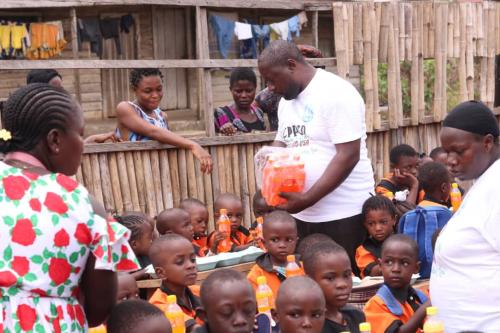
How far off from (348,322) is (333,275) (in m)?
0.31

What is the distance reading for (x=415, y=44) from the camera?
10125 millimetres

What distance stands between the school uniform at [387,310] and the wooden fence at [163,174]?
2.96 metres

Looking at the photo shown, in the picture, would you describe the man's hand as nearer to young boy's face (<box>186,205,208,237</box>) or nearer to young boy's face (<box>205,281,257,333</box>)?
young boy's face (<box>205,281,257,333</box>)

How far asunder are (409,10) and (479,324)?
258 inches

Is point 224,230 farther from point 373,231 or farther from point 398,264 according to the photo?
point 398,264

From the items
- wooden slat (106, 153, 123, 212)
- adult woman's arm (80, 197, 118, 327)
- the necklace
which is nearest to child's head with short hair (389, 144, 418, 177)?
wooden slat (106, 153, 123, 212)

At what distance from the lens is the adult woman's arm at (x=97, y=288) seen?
3050mm

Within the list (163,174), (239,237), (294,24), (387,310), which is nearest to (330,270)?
(387,310)

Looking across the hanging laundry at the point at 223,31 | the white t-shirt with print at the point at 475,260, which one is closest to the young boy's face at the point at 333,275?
the white t-shirt with print at the point at 475,260

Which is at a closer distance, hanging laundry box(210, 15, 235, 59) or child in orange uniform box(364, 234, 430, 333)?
child in orange uniform box(364, 234, 430, 333)

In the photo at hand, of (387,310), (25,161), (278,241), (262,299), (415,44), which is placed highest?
(415,44)

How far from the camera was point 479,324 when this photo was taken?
3947 millimetres

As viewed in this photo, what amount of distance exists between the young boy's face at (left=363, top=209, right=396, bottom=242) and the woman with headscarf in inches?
70.3

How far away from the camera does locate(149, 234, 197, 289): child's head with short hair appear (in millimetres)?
5004
